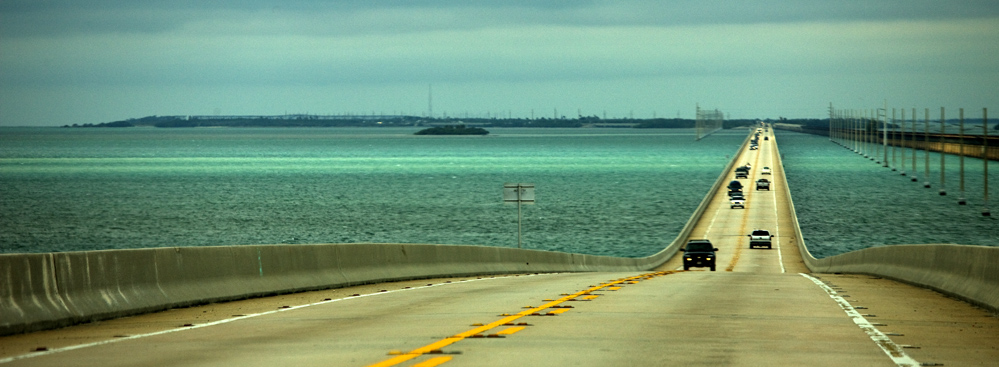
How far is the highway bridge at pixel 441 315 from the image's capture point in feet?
34.7

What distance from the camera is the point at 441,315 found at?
14.6 metres

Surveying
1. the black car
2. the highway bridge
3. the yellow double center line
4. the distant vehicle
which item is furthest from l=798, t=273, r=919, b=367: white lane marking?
the distant vehicle

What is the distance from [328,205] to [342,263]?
98.3m

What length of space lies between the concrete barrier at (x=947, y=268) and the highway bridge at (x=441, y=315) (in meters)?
0.06

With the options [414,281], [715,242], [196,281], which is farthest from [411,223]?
[196,281]

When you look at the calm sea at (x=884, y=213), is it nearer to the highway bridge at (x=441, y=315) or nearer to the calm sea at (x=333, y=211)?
the calm sea at (x=333, y=211)

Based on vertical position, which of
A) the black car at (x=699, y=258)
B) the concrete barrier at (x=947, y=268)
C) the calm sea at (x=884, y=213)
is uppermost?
the concrete barrier at (x=947, y=268)

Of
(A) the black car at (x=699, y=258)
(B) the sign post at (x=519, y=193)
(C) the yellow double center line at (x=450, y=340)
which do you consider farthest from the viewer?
(A) the black car at (x=699, y=258)

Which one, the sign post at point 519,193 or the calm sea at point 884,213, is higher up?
the sign post at point 519,193

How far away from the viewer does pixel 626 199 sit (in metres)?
135

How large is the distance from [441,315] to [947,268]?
33.6 feet

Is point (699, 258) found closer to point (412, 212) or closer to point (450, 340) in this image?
point (450, 340)

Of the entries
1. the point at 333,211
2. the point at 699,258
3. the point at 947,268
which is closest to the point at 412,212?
the point at 333,211

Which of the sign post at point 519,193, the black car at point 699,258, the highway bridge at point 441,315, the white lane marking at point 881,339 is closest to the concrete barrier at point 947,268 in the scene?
the highway bridge at point 441,315
